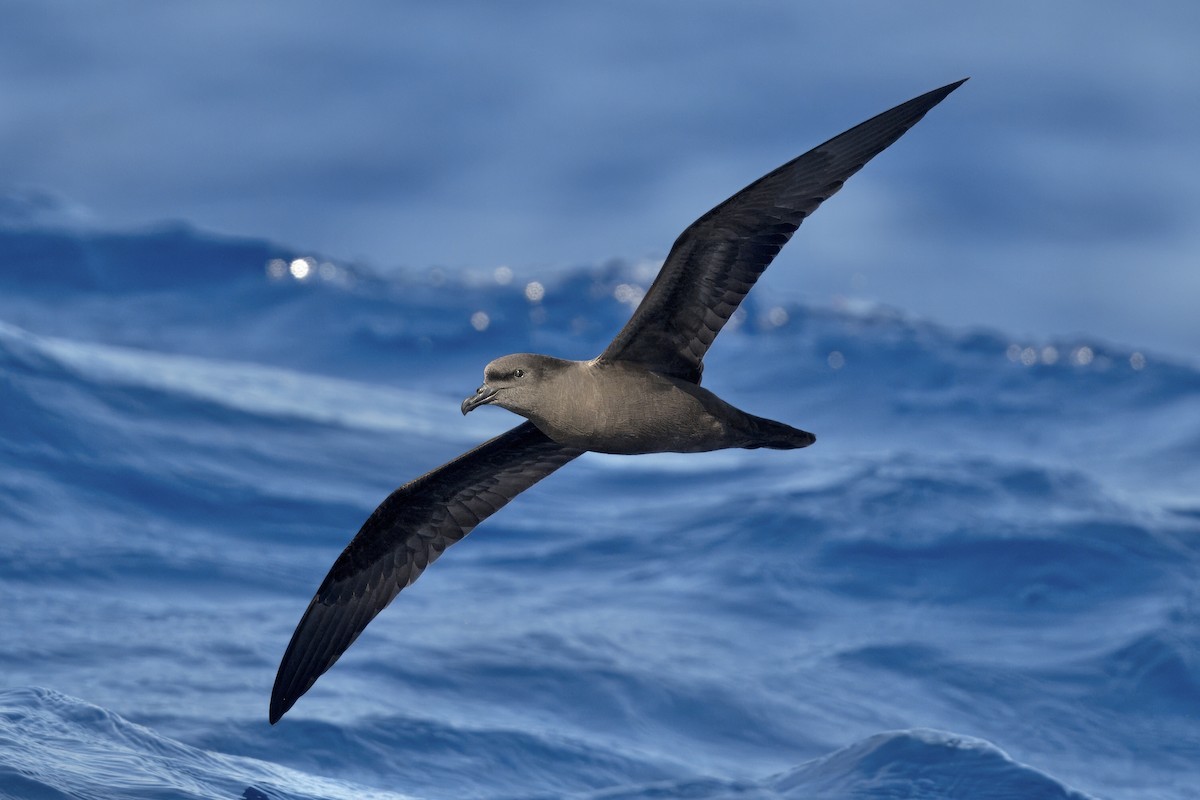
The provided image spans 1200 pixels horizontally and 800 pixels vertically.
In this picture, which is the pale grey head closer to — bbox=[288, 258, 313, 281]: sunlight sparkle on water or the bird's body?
the bird's body

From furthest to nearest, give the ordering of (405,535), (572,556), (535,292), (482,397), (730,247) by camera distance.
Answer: (535,292) < (572,556) < (405,535) < (730,247) < (482,397)

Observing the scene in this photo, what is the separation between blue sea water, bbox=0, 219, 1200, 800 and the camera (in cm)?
1286

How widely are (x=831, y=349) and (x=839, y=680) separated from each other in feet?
27.0

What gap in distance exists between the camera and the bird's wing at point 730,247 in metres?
7.94

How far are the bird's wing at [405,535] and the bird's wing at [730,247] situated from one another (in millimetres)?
1328

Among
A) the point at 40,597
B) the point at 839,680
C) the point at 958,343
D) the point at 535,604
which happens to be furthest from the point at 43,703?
the point at 958,343

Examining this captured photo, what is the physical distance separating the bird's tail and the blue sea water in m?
4.28

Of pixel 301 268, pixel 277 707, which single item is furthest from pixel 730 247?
pixel 301 268

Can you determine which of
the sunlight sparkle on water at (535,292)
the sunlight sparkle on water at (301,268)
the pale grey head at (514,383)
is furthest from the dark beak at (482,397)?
the sunlight sparkle on water at (301,268)

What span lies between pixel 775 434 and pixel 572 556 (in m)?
9.26

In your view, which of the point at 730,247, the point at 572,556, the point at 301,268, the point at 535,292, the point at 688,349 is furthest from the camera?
the point at 301,268

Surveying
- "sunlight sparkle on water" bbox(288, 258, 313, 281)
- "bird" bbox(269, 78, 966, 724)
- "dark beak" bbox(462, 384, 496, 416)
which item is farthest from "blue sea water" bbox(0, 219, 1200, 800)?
"bird" bbox(269, 78, 966, 724)

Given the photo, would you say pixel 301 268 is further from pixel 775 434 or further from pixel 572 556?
pixel 775 434

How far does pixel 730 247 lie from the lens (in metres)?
8.21
